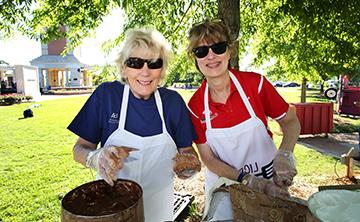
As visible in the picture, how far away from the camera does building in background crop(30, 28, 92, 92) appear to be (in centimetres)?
3525

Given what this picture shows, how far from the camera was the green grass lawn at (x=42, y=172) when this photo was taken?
4039 millimetres

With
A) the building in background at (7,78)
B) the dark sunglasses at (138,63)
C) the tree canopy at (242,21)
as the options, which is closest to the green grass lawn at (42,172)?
the tree canopy at (242,21)

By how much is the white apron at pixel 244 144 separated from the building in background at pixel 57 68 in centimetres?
3452

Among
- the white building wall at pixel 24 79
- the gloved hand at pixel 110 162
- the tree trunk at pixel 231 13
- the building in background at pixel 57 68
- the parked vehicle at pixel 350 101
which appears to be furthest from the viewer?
the building in background at pixel 57 68

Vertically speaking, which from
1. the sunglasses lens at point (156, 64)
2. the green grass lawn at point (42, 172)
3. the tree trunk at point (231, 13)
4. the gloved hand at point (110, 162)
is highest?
the tree trunk at point (231, 13)

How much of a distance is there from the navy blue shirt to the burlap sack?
714mm

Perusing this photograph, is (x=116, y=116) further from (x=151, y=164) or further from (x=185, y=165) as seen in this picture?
(x=185, y=165)

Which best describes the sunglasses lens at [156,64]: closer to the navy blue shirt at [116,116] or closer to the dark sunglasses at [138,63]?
the dark sunglasses at [138,63]

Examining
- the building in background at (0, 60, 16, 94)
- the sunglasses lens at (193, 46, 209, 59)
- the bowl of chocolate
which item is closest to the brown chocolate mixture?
the bowl of chocolate

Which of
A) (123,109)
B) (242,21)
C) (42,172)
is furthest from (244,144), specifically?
(42,172)

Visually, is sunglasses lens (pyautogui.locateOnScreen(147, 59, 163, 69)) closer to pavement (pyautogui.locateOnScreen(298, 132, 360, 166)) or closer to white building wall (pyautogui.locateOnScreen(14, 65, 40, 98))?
pavement (pyautogui.locateOnScreen(298, 132, 360, 166))

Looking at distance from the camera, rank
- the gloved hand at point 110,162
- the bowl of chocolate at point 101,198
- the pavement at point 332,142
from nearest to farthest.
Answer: the bowl of chocolate at point 101,198, the gloved hand at point 110,162, the pavement at point 332,142

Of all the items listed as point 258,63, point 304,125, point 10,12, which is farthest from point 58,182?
point 304,125

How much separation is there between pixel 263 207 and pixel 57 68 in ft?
123
